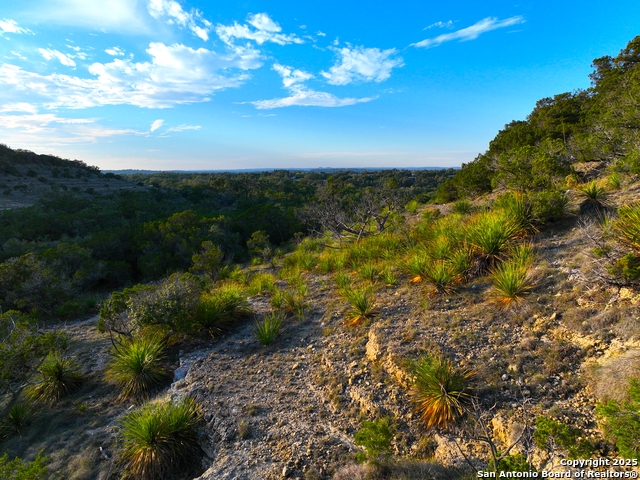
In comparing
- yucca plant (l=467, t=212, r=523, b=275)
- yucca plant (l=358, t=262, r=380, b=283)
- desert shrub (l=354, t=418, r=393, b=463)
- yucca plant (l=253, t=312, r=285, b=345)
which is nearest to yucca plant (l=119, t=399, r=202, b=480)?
yucca plant (l=253, t=312, r=285, b=345)

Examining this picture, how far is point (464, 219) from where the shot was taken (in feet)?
29.5

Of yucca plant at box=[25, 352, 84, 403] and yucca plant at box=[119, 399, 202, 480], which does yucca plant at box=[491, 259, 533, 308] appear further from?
yucca plant at box=[25, 352, 84, 403]

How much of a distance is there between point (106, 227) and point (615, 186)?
27.9 metres

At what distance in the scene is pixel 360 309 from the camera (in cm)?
605

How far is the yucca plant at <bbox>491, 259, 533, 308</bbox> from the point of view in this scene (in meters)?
4.96

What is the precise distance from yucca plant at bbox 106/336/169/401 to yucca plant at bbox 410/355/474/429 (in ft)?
14.6

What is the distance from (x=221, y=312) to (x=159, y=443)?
10.5 feet

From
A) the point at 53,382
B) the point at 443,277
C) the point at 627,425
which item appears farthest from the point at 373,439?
the point at 53,382

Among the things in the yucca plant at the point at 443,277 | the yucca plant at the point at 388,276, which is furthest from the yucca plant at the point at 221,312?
the yucca plant at the point at 443,277

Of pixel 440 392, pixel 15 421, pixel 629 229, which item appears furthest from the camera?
pixel 15 421

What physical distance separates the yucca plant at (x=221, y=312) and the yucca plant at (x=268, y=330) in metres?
0.79

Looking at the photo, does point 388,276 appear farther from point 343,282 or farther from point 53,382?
point 53,382

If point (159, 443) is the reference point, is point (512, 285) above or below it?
above

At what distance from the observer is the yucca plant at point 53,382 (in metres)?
5.81
